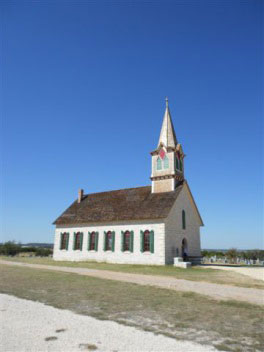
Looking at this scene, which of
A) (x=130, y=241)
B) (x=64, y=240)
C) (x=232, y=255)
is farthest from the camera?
(x=232, y=255)

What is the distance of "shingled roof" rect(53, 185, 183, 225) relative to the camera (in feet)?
84.4

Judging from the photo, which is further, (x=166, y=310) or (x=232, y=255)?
(x=232, y=255)

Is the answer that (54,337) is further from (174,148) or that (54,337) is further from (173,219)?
(174,148)

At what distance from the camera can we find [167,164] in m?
28.8

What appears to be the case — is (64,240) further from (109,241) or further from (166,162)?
(166,162)

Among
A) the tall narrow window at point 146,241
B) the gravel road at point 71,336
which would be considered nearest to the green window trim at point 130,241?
the tall narrow window at point 146,241

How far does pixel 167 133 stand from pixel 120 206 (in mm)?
9888

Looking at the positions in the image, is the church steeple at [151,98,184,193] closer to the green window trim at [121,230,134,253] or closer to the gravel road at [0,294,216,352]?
the green window trim at [121,230,134,253]

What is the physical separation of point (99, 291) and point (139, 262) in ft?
49.8

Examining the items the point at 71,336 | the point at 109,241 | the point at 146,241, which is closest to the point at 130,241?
the point at 146,241

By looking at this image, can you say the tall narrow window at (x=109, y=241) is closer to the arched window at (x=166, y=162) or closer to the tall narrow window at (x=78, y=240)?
the tall narrow window at (x=78, y=240)

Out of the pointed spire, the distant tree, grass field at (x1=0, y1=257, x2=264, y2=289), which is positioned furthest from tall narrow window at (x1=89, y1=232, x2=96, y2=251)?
the distant tree

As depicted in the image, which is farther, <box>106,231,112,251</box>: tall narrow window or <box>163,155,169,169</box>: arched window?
<box>163,155,169,169</box>: arched window

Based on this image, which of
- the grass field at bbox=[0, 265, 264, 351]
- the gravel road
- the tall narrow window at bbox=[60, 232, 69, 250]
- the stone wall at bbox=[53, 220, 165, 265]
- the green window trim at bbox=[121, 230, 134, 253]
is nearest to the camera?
the gravel road
